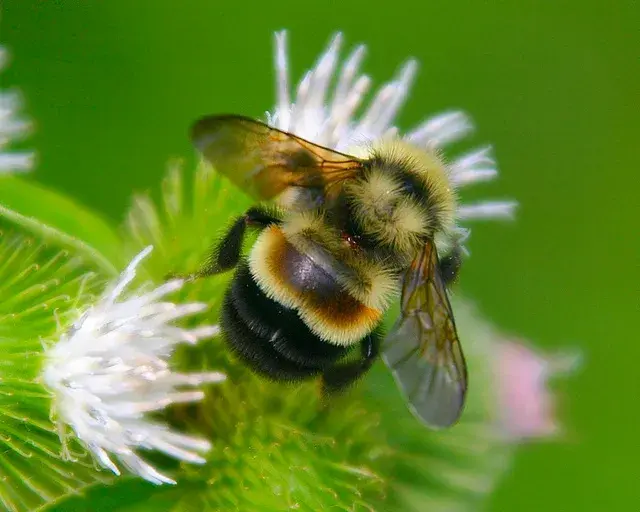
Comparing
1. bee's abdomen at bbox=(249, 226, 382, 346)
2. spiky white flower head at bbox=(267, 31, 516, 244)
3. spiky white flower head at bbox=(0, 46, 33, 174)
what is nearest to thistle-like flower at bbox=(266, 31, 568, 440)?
spiky white flower head at bbox=(267, 31, 516, 244)

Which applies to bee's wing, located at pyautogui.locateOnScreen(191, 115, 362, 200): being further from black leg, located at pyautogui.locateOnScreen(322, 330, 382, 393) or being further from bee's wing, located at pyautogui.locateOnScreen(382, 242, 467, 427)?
black leg, located at pyautogui.locateOnScreen(322, 330, 382, 393)

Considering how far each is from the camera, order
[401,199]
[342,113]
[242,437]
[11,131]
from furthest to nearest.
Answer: [11,131] → [342,113] → [242,437] → [401,199]

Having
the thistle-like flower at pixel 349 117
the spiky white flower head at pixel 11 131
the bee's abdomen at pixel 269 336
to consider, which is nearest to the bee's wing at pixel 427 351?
the bee's abdomen at pixel 269 336

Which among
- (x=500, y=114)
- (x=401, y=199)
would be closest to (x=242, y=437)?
(x=401, y=199)

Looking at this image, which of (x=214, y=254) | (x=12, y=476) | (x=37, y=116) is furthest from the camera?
(x=37, y=116)

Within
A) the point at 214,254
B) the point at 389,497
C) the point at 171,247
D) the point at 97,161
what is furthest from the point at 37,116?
the point at 389,497

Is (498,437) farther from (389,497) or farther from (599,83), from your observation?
(599,83)

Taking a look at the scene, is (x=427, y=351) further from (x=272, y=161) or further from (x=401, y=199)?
(x=272, y=161)
